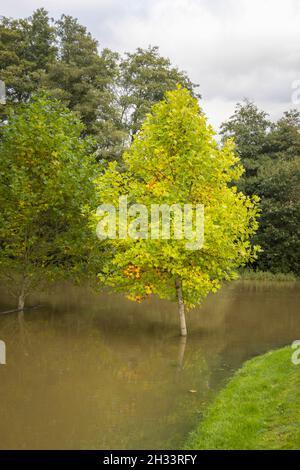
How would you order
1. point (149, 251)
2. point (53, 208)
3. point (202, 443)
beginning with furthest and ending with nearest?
1. point (53, 208)
2. point (149, 251)
3. point (202, 443)

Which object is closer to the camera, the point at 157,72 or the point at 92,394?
the point at 92,394

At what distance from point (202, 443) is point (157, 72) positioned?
36659mm

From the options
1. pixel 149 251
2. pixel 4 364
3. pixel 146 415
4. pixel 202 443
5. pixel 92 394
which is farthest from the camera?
pixel 149 251

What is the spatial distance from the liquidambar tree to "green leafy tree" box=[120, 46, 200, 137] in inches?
993

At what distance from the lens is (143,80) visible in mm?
40906

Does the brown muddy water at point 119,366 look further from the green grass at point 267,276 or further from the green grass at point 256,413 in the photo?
the green grass at point 267,276

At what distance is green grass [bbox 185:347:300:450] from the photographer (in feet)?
25.3

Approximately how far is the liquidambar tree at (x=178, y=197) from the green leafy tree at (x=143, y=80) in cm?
2522

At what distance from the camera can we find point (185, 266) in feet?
49.3

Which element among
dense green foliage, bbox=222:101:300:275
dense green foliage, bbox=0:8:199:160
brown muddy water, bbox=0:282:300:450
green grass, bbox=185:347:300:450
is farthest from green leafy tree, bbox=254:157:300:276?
green grass, bbox=185:347:300:450

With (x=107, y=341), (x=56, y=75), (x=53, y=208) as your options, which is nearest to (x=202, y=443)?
(x=107, y=341)

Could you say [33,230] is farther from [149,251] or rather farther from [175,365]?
[175,365]

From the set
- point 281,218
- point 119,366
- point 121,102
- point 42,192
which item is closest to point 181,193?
point 119,366

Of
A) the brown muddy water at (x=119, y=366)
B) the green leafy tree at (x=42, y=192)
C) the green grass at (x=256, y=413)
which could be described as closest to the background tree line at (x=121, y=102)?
the green leafy tree at (x=42, y=192)
